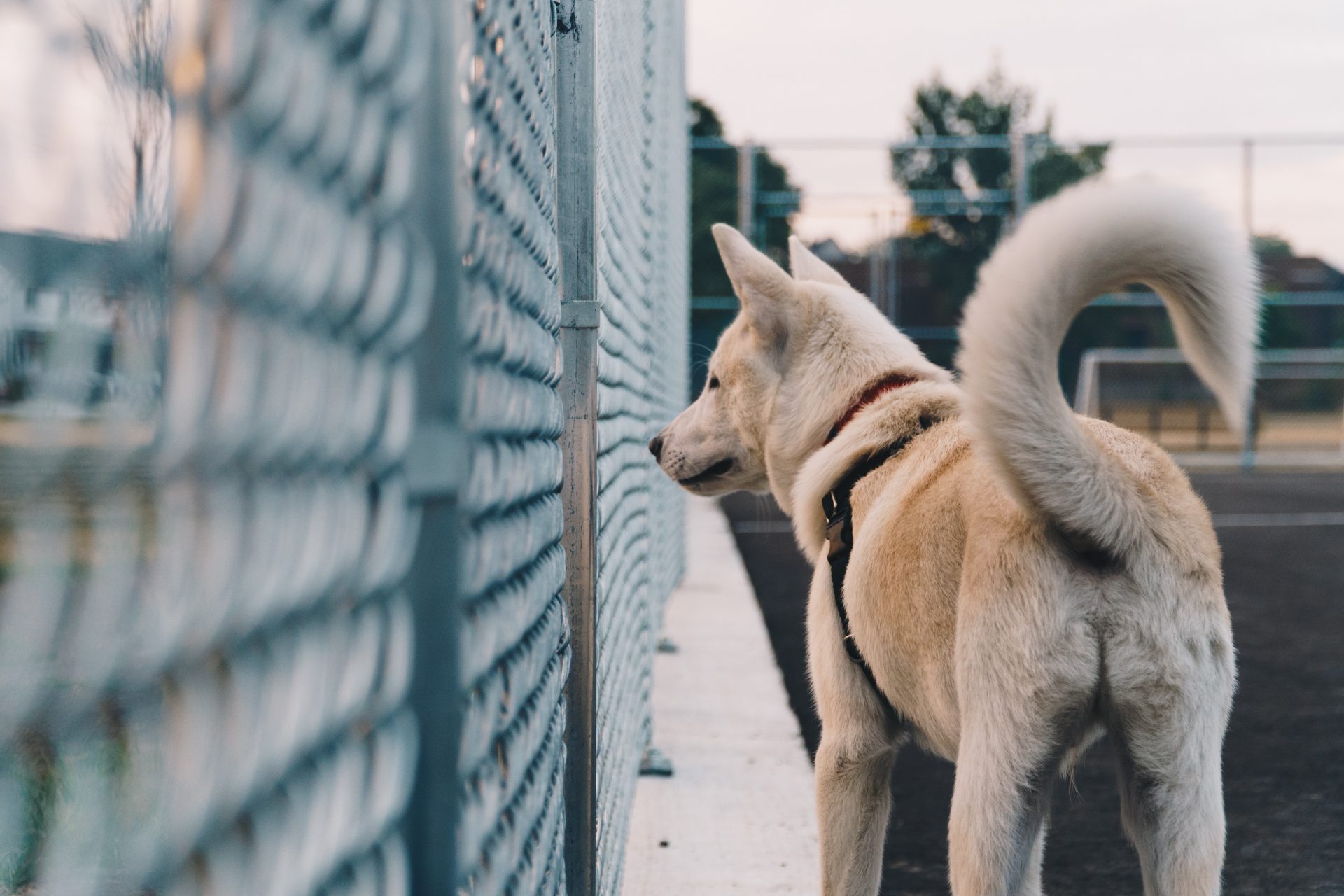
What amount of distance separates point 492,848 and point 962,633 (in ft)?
4.21

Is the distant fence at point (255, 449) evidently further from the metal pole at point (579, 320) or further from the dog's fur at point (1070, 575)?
the dog's fur at point (1070, 575)

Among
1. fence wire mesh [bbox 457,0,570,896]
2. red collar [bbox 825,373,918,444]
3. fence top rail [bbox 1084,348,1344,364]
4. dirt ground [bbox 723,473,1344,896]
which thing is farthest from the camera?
fence top rail [bbox 1084,348,1344,364]

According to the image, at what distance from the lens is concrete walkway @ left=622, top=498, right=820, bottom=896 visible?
3.09 metres

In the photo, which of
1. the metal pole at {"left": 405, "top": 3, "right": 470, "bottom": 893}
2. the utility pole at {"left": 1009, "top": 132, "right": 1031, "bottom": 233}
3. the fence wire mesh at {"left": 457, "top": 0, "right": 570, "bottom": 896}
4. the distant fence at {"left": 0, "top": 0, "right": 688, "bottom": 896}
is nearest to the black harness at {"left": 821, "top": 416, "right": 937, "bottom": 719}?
the fence wire mesh at {"left": 457, "top": 0, "right": 570, "bottom": 896}

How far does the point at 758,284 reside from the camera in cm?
310

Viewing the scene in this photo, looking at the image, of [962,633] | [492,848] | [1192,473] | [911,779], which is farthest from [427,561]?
[1192,473]

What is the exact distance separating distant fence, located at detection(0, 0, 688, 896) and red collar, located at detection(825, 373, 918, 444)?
1995 mm

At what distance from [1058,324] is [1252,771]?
3.08 m

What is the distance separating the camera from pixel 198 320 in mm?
509

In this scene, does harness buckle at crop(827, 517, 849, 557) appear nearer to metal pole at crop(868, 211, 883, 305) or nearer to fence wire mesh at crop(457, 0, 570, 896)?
fence wire mesh at crop(457, 0, 570, 896)

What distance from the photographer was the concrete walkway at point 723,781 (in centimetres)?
309

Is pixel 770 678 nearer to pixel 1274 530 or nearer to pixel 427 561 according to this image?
pixel 427 561

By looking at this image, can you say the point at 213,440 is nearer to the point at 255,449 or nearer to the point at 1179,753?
the point at 255,449

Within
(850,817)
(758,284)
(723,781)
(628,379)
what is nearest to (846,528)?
(850,817)
